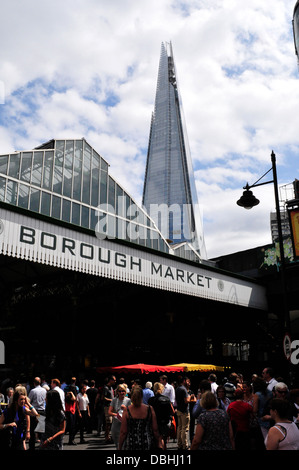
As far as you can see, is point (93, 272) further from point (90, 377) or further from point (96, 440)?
point (90, 377)

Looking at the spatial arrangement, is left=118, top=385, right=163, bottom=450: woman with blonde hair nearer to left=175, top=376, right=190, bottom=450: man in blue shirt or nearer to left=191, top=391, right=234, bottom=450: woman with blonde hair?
left=191, top=391, right=234, bottom=450: woman with blonde hair

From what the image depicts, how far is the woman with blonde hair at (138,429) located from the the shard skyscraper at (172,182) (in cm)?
17028

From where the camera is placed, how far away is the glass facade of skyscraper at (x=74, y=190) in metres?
25.4

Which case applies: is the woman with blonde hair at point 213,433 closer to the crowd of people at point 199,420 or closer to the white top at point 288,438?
the crowd of people at point 199,420

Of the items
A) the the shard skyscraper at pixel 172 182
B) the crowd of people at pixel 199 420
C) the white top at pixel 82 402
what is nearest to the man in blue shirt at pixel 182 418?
the crowd of people at pixel 199 420

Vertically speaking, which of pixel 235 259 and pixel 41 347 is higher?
pixel 235 259

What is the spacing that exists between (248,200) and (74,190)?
Result: 1713cm

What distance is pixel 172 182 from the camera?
181125 mm

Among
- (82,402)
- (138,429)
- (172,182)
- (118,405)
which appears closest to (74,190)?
(82,402)

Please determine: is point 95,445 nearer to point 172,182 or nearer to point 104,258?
point 104,258

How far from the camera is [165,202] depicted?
181 m

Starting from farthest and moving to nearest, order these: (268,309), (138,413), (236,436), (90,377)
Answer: (268,309) → (90,377) → (236,436) → (138,413)

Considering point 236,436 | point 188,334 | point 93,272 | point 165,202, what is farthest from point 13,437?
point 165,202

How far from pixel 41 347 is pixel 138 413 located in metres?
33.2
